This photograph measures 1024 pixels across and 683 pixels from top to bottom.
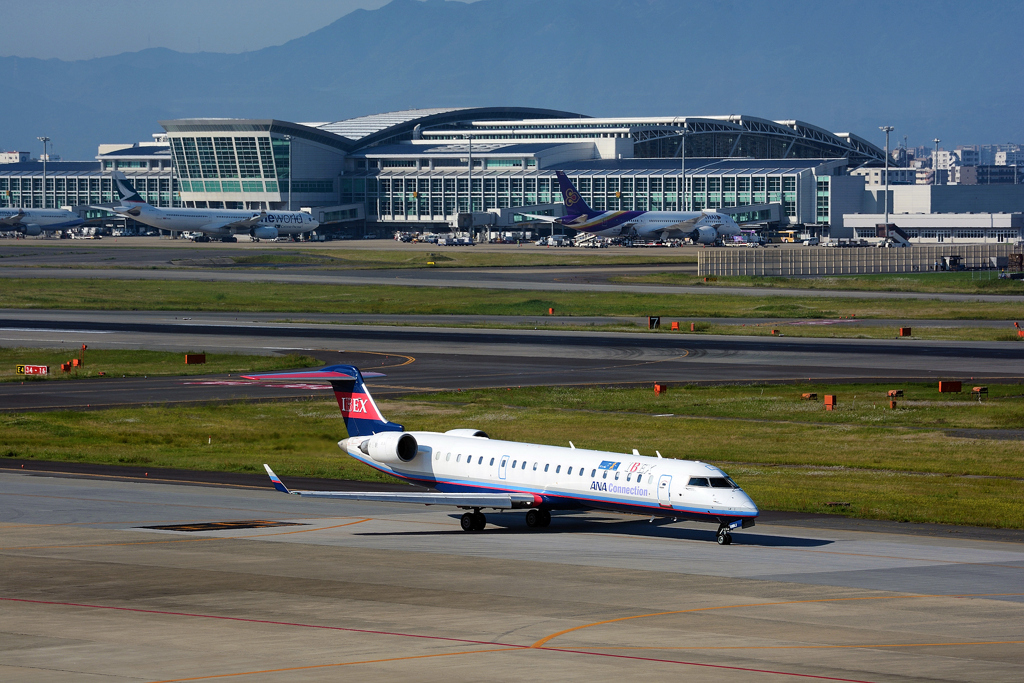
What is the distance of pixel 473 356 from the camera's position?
84.7 meters

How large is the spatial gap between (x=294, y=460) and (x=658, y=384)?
2570 centimetres

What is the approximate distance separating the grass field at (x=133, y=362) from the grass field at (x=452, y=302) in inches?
1256

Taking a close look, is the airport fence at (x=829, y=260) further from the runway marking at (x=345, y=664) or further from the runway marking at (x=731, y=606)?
the runway marking at (x=345, y=664)

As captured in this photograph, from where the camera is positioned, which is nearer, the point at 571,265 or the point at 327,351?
the point at 327,351

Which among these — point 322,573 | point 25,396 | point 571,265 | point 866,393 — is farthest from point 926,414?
point 571,265

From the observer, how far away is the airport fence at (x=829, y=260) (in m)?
149

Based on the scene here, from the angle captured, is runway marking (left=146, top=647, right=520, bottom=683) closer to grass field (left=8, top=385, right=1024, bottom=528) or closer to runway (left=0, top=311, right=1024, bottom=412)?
grass field (left=8, top=385, right=1024, bottom=528)

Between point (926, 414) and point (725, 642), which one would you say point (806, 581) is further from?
point (926, 414)

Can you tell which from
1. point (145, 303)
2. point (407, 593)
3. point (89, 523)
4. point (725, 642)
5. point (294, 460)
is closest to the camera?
point (725, 642)

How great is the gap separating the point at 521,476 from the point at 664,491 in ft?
17.3

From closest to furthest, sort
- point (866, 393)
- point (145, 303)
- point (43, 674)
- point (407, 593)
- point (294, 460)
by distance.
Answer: point (43, 674)
point (407, 593)
point (294, 460)
point (866, 393)
point (145, 303)

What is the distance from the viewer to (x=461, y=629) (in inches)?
1034

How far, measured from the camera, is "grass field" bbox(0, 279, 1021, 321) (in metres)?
114

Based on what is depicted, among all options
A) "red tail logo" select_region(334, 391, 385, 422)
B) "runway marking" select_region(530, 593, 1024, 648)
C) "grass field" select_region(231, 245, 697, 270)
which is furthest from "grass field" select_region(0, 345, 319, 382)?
"grass field" select_region(231, 245, 697, 270)
